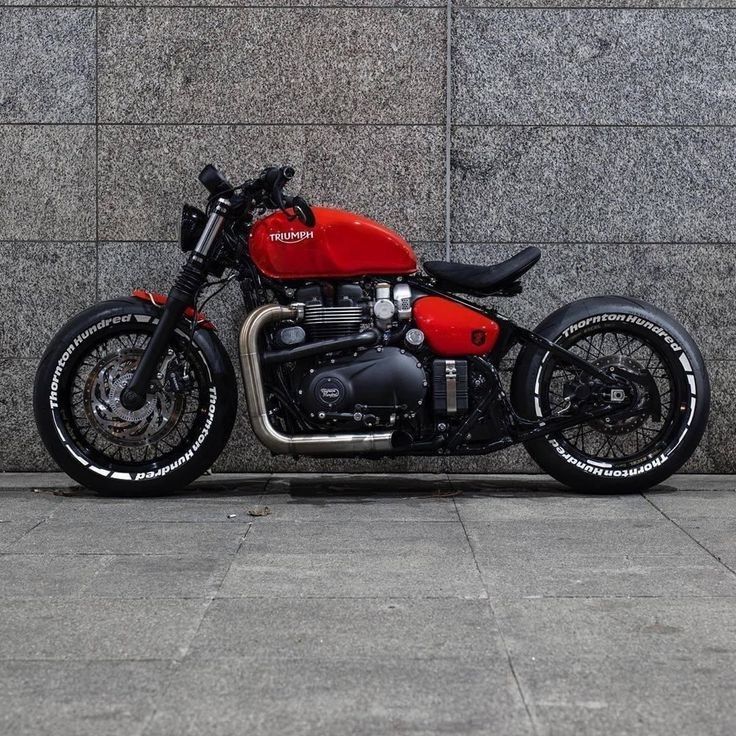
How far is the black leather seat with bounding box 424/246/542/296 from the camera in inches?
243

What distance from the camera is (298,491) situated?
6.46m

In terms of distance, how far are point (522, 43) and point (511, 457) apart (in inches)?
89.3

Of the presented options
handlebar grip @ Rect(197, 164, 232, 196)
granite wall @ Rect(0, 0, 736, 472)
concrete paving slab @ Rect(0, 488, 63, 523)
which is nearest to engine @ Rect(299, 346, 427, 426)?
handlebar grip @ Rect(197, 164, 232, 196)

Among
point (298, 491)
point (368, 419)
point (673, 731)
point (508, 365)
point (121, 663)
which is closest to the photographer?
point (673, 731)

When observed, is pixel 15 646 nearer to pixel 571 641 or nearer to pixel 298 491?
pixel 571 641

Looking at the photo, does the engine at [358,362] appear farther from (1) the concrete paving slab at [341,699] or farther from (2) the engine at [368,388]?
(1) the concrete paving slab at [341,699]

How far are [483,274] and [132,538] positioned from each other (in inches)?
84.4

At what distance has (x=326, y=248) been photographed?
6.05m

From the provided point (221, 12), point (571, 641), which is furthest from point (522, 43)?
point (571, 641)

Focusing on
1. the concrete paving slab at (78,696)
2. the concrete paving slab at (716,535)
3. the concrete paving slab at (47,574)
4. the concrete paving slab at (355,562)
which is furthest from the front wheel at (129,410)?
the concrete paving slab at (78,696)

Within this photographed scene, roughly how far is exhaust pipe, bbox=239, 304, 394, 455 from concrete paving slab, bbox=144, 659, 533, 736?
8.67 feet

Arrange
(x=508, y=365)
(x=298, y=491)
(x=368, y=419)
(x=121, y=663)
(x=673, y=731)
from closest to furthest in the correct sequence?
(x=673, y=731)
(x=121, y=663)
(x=368, y=419)
(x=298, y=491)
(x=508, y=365)

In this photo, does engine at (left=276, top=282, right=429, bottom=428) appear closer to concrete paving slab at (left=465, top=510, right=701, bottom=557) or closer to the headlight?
the headlight

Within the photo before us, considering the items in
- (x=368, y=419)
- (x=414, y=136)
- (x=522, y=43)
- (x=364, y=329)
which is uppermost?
(x=522, y=43)
